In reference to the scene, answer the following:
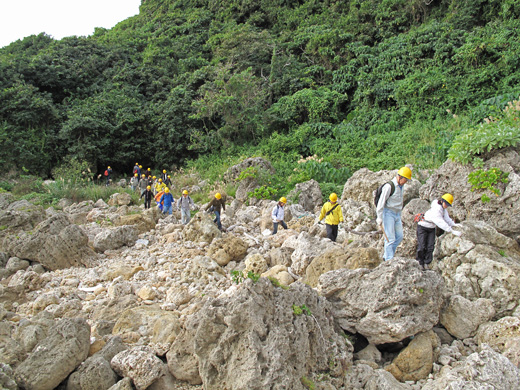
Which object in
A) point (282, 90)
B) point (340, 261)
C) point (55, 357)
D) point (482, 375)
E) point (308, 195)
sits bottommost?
point (308, 195)

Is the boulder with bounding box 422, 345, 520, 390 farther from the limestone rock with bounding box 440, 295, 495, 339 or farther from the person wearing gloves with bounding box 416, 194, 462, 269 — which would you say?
the person wearing gloves with bounding box 416, 194, 462, 269

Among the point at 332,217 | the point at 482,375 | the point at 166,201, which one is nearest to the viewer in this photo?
the point at 482,375

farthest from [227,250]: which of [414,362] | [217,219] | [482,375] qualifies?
[482,375]

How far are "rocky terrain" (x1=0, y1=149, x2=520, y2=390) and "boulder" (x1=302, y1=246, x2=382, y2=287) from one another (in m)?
0.02

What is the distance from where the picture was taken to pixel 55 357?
3.77 meters

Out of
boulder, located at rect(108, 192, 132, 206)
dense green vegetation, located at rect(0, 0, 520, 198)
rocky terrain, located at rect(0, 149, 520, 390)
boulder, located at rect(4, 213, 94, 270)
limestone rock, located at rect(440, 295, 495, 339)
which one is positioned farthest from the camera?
dense green vegetation, located at rect(0, 0, 520, 198)

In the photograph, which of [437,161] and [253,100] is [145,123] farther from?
[437,161]

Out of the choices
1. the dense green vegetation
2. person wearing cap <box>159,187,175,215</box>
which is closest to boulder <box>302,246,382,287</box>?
the dense green vegetation

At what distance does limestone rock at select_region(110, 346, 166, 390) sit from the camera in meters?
3.68

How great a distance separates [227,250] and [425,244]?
382cm

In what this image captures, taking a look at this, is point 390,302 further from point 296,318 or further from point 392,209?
point 392,209

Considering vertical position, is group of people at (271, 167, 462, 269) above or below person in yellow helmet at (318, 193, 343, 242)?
above

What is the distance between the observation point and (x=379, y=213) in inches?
201

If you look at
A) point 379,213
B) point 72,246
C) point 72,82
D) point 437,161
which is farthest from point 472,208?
point 72,82
